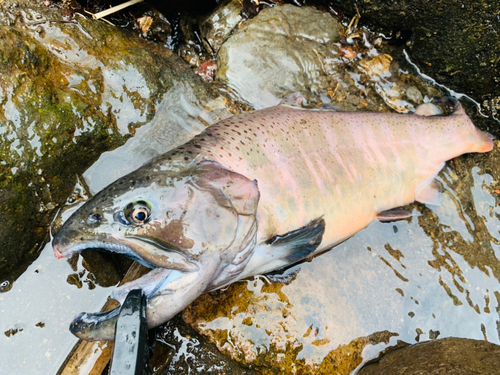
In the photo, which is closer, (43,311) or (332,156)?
(43,311)

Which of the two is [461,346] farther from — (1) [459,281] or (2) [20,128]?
(2) [20,128]

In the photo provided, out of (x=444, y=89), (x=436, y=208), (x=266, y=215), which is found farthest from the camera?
(x=444, y=89)

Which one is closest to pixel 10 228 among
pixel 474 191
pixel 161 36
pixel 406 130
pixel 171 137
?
pixel 171 137

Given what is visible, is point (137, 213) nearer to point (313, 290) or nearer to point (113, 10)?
point (313, 290)

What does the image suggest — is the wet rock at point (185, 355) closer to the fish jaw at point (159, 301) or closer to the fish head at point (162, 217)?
the fish jaw at point (159, 301)

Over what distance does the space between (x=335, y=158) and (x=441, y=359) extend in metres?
1.84

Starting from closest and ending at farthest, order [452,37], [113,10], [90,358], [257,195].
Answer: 1. [257,195]
2. [90,358]
3. [452,37]
4. [113,10]

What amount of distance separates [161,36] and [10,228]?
2680mm

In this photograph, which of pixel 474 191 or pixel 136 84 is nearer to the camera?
pixel 136 84

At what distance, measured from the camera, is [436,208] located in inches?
139

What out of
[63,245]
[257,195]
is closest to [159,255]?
[63,245]

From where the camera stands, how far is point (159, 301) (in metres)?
2.23

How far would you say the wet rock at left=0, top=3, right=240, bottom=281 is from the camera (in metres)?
2.80

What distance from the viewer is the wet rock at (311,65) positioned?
146 inches
